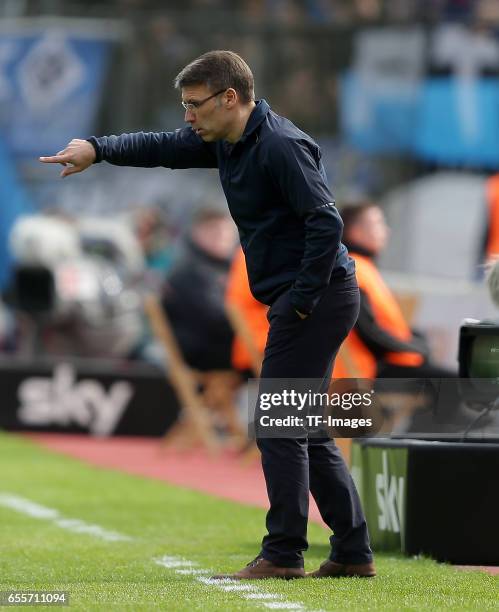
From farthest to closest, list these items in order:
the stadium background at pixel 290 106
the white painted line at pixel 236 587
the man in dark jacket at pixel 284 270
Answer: the stadium background at pixel 290 106 → the man in dark jacket at pixel 284 270 → the white painted line at pixel 236 587

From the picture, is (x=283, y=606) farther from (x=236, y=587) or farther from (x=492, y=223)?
(x=492, y=223)

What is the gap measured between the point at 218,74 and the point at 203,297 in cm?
787

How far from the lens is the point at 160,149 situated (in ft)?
20.7

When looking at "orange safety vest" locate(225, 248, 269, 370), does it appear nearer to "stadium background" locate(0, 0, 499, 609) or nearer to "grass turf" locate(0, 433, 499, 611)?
"grass turf" locate(0, 433, 499, 611)

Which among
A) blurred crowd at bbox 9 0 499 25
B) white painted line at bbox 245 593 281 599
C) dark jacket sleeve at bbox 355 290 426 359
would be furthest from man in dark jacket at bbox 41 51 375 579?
blurred crowd at bbox 9 0 499 25

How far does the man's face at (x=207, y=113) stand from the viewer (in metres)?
6.01

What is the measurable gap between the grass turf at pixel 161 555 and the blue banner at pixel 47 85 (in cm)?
736

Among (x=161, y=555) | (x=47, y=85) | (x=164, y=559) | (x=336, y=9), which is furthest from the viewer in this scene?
(x=336, y=9)

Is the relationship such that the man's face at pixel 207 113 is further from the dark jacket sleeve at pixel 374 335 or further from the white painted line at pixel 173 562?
the dark jacket sleeve at pixel 374 335

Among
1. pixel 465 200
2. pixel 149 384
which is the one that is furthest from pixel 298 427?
pixel 465 200

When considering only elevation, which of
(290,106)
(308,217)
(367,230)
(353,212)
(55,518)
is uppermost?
(290,106)

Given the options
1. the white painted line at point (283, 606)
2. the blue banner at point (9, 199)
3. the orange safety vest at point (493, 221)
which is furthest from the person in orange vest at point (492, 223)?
the white painted line at point (283, 606)

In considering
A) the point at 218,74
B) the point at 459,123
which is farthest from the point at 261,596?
the point at 459,123

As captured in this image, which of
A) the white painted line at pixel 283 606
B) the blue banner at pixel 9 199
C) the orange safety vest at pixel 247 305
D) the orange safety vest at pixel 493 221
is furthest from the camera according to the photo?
the blue banner at pixel 9 199
